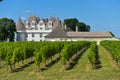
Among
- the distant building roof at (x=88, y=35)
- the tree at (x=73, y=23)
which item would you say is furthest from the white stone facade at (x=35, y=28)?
the tree at (x=73, y=23)

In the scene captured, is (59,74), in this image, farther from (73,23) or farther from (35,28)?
(73,23)

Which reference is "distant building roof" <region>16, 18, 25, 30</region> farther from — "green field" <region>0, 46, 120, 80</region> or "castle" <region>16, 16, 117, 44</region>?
"green field" <region>0, 46, 120, 80</region>

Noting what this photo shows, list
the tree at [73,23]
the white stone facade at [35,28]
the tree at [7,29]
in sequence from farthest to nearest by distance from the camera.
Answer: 1. the tree at [73,23]
2. the white stone facade at [35,28]
3. the tree at [7,29]

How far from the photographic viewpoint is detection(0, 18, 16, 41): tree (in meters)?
110

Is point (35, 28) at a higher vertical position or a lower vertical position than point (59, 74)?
higher

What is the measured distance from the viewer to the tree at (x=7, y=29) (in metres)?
110

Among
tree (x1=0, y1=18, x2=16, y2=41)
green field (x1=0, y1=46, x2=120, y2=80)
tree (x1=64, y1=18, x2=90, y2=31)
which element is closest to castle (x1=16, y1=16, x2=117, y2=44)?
tree (x1=0, y1=18, x2=16, y2=41)

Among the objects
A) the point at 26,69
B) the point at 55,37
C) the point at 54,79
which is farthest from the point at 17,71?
the point at 55,37

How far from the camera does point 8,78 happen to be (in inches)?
1008

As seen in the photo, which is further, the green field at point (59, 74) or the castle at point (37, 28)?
the castle at point (37, 28)

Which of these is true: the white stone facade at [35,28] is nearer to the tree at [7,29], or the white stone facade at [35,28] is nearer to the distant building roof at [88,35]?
the tree at [7,29]

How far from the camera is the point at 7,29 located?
112 meters

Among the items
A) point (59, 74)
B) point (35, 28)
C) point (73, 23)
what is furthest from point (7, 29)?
point (59, 74)

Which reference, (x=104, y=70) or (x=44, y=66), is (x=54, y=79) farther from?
(x=44, y=66)
